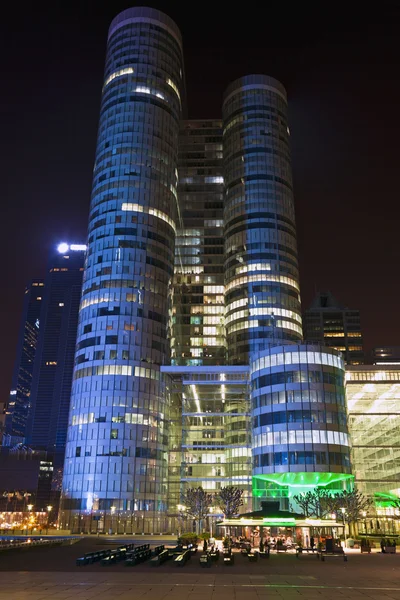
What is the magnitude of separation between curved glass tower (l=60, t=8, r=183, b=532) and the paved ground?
211 feet

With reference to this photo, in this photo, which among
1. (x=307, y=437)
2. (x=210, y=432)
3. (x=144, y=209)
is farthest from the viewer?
(x=210, y=432)

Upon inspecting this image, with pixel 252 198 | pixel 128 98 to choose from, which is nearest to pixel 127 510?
pixel 252 198

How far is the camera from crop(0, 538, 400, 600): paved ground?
2575 centimetres

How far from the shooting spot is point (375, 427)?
121 meters

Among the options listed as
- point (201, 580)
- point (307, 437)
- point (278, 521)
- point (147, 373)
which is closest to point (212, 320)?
point (147, 373)

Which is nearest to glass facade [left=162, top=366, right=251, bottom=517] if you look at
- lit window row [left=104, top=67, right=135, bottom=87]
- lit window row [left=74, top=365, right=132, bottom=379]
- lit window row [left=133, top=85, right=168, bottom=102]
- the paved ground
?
lit window row [left=74, top=365, right=132, bottom=379]

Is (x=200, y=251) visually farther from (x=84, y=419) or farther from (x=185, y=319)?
(x=84, y=419)

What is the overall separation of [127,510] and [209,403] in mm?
45497

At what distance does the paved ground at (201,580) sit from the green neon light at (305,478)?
47860mm

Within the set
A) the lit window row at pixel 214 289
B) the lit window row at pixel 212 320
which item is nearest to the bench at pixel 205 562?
the lit window row at pixel 212 320

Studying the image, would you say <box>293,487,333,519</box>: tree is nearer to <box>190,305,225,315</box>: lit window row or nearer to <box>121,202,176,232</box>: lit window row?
<box>121,202,176,232</box>: lit window row

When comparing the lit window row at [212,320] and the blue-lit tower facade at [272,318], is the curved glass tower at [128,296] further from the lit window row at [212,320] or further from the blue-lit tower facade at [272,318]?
the lit window row at [212,320]

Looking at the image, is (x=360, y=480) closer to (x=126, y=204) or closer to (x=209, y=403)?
(x=209, y=403)

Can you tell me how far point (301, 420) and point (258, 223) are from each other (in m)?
77.6
